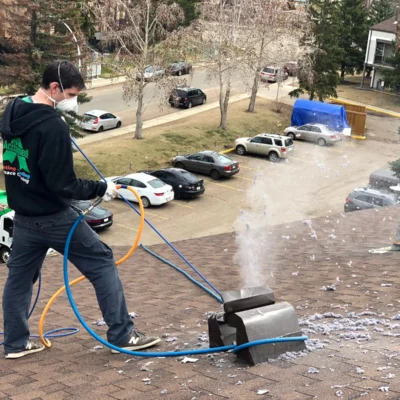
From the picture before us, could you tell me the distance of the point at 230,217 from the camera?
2325 centimetres

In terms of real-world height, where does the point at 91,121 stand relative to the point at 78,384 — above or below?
below

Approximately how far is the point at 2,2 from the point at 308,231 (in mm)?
18517

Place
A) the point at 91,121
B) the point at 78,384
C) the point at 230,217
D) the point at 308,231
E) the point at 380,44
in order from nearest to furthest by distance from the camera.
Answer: the point at 78,384, the point at 308,231, the point at 230,217, the point at 91,121, the point at 380,44

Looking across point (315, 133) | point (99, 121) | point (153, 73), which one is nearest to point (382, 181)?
point (315, 133)

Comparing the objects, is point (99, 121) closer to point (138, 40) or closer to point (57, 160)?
point (138, 40)

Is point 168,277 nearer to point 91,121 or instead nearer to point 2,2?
point 2,2

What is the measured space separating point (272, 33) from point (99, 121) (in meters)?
9.71

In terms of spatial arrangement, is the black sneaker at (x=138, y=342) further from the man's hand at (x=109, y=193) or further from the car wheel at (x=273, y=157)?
the car wheel at (x=273, y=157)

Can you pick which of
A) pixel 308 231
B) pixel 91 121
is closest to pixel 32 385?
pixel 308 231

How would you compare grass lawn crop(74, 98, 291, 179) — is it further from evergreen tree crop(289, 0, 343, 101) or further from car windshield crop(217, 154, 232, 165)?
car windshield crop(217, 154, 232, 165)

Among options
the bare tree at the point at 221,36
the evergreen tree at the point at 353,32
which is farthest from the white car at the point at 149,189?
the evergreen tree at the point at 353,32

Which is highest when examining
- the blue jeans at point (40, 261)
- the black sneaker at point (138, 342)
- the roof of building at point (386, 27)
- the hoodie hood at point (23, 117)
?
the hoodie hood at point (23, 117)

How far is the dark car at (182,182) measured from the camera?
80.7ft

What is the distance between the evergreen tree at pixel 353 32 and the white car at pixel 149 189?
1030 inches
